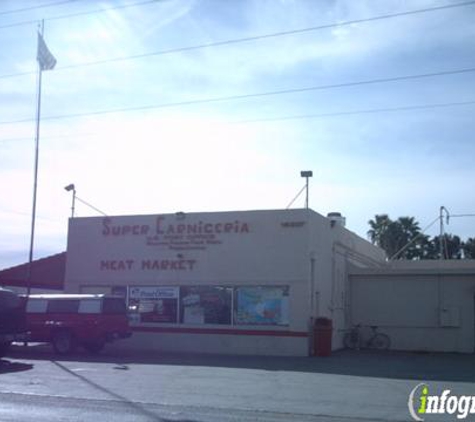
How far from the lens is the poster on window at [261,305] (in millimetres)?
25781

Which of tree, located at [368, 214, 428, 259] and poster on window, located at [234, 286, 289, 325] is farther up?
tree, located at [368, 214, 428, 259]

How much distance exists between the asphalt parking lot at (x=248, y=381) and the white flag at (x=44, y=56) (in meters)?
11.9

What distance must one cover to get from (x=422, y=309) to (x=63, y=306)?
13738 millimetres

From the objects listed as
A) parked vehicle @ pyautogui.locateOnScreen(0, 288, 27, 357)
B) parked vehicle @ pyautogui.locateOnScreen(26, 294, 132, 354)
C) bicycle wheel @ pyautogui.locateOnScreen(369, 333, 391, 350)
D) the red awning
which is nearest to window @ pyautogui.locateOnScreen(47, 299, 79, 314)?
parked vehicle @ pyautogui.locateOnScreen(26, 294, 132, 354)

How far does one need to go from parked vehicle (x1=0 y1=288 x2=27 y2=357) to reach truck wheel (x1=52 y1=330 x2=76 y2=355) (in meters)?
1.96

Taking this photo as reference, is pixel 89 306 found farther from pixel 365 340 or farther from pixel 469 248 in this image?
pixel 469 248

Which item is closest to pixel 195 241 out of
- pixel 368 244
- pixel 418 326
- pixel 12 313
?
pixel 12 313

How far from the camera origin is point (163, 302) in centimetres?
2780

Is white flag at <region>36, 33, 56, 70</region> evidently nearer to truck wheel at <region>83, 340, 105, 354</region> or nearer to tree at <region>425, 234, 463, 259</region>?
truck wheel at <region>83, 340, 105, 354</region>

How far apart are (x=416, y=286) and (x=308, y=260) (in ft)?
18.9

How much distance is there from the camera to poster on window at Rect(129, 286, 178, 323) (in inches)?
1087

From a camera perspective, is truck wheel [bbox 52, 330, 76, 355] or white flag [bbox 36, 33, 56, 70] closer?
truck wheel [bbox 52, 330, 76, 355]

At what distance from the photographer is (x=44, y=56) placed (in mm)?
29828

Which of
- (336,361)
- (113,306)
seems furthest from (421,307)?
(113,306)
